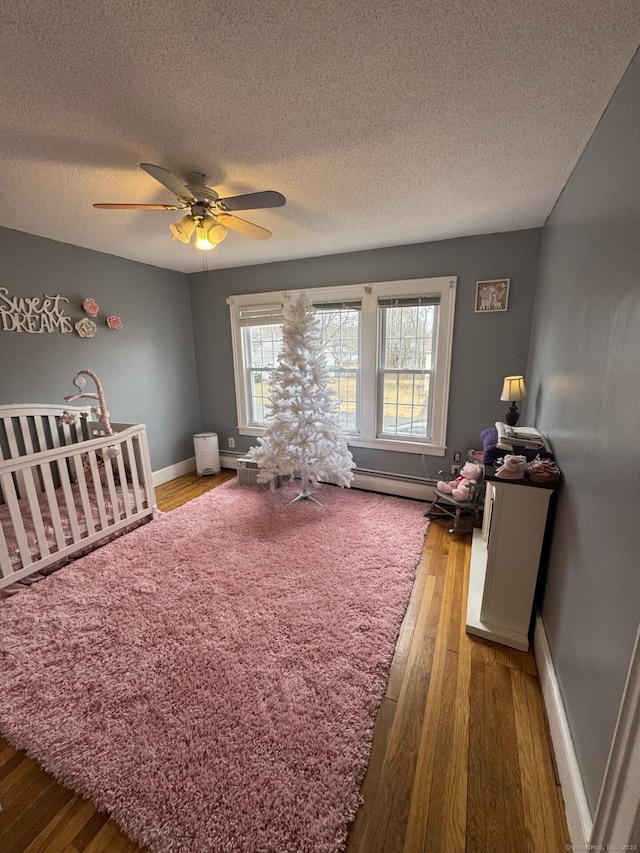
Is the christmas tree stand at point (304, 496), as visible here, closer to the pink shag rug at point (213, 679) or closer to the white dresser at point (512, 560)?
the pink shag rug at point (213, 679)

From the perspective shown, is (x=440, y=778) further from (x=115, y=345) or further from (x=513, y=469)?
(x=115, y=345)

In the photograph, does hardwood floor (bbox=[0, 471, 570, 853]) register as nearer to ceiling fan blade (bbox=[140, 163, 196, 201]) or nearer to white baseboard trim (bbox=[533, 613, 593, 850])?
white baseboard trim (bbox=[533, 613, 593, 850])

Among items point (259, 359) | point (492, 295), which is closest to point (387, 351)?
point (492, 295)

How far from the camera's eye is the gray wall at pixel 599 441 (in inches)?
35.0

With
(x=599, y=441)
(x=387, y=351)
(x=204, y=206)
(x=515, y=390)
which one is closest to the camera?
(x=599, y=441)

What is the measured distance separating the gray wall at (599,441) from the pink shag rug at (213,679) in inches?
30.7

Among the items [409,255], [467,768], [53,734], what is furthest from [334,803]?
[409,255]

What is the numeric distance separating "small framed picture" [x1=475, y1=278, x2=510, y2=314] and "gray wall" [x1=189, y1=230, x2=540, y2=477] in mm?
42

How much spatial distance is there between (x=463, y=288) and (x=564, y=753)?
9.58ft

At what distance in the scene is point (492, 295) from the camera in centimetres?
276

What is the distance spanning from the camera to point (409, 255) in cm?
300

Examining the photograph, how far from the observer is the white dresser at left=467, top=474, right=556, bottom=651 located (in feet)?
5.23

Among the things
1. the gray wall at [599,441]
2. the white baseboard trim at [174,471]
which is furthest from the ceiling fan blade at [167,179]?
the white baseboard trim at [174,471]

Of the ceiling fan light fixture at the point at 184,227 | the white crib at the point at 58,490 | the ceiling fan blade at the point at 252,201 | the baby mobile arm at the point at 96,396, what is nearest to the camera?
the ceiling fan blade at the point at 252,201
